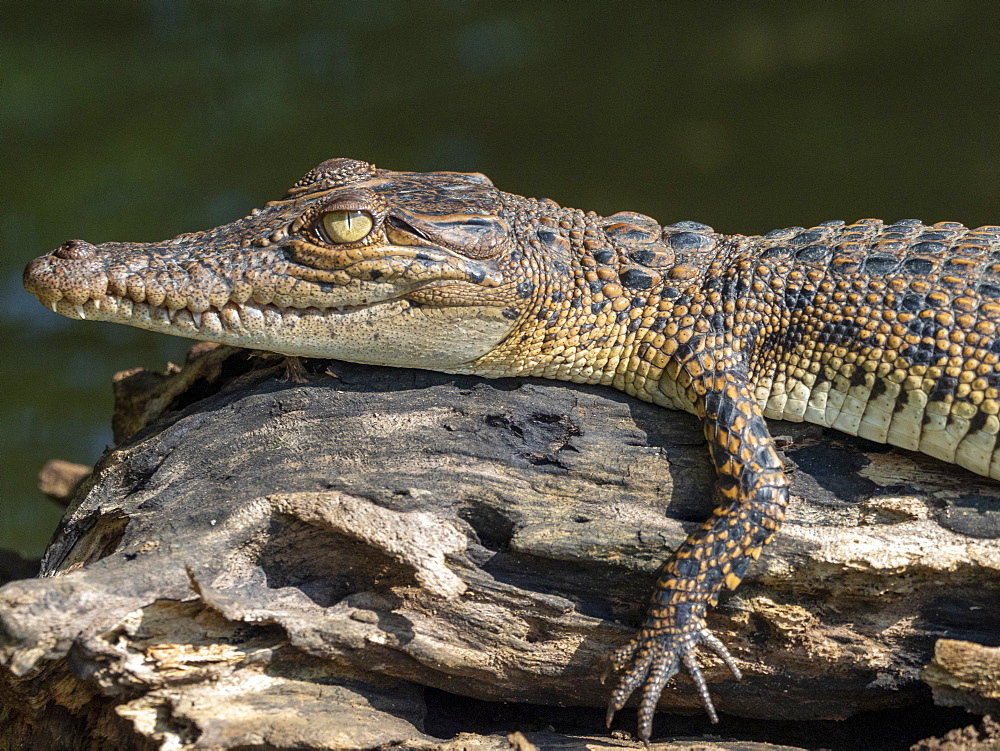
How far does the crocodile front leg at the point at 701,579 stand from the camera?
253 centimetres

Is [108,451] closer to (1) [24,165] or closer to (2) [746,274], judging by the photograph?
(2) [746,274]

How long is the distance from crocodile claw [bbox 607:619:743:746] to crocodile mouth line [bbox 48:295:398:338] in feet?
4.95

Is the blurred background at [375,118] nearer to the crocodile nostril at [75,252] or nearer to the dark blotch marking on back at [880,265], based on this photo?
the dark blotch marking on back at [880,265]

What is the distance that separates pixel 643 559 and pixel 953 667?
92 cm

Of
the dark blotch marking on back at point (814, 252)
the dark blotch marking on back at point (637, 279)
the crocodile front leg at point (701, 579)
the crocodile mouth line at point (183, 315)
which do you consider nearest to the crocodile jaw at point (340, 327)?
the crocodile mouth line at point (183, 315)

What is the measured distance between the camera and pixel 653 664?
255 cm

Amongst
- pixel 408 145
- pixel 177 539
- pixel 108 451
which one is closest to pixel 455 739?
pixel 177 539

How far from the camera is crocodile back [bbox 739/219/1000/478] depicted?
106 inches

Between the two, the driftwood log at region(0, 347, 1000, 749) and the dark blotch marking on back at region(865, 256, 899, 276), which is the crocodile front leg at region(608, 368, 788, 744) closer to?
the driftwood log at region(0, 347, 1000, 749)

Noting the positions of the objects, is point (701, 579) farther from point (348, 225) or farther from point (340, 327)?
point (348, 225)

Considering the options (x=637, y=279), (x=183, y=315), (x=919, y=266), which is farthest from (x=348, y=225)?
(x=919, y=266)

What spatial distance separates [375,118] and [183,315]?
14.8 ft

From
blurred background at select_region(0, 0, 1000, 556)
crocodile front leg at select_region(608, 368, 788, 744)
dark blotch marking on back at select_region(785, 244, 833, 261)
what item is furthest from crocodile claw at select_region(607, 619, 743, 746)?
blurred background at select_region(0, 0, 1000, 556)

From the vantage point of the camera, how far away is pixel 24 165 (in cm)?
667
